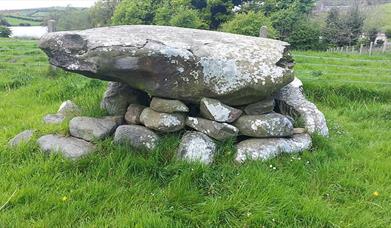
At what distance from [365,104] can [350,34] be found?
24.9 metres

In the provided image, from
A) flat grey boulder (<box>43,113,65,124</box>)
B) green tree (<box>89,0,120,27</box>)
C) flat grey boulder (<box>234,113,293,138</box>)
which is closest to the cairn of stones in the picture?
flat grey boulder (<box>234,113,293,138</box>)

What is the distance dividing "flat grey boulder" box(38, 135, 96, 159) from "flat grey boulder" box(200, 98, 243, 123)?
65.6 inches

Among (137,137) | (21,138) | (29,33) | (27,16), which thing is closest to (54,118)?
(21,138)

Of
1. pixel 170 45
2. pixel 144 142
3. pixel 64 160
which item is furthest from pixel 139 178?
pixel 170 45

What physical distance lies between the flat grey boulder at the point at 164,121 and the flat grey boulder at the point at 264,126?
0.86 metres

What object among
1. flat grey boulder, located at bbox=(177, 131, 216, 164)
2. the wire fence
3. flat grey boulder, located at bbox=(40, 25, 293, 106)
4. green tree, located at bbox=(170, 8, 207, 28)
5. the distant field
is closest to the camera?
flat grey boulder, located at bbox=(177, 131, 216, 164)

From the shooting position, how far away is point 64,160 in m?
5.29

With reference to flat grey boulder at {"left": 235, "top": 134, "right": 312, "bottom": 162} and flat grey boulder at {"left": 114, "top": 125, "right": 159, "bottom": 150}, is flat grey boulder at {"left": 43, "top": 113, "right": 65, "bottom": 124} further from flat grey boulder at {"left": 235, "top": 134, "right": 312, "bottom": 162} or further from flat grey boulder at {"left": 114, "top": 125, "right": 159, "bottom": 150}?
flat grey boulder at {"left": 235, "top": 134, "right": 312, "bottom": 162}

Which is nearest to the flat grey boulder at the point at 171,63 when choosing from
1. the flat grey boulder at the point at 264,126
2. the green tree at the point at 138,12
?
the flat grey boulder at the point at 264,126

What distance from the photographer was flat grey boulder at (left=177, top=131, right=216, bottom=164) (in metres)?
5.41

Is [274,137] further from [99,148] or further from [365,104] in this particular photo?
[365,104]

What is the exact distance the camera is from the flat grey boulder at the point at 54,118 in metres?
6.66

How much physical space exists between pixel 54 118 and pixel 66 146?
1467 millimetres

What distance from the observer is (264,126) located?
5820 millimetres
